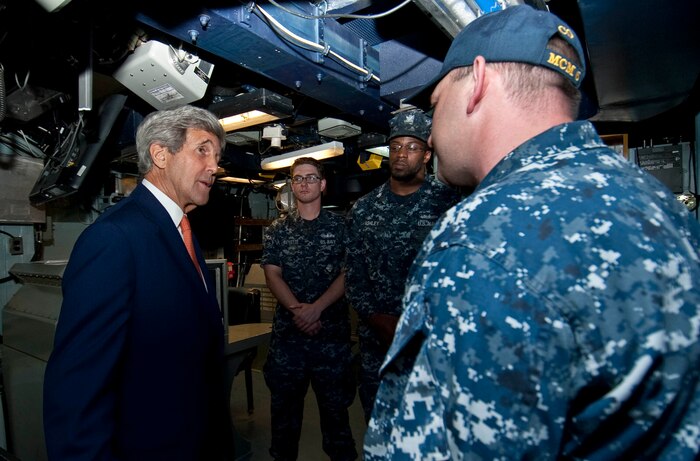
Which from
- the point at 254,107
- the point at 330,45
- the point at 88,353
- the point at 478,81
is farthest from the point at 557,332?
the point at 254,107

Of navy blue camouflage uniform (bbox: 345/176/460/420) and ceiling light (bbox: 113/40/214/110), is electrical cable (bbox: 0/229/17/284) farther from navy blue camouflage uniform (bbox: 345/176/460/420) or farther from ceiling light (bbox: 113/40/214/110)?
navy blue camouflage uniform (bbox: 345/176/460/420)

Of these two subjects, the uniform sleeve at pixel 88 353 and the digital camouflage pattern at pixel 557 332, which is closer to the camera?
the digital camouflage pattern at pixel 557 332

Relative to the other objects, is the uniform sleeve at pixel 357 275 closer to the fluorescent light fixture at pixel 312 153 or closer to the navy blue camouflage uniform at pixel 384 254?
the navy blue camouflage uniform at pixel 384 254

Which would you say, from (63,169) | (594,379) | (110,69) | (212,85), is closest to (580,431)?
(594,379)

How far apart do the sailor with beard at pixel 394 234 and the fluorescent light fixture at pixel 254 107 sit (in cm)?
93

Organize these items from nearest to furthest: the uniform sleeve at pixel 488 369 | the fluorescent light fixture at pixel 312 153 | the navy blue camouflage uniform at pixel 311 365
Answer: the uniform sleeve at pixel 488 369 → the navy blue camouflage uniform at pixel 311 365 → the fluorescent light fixture at pixel 312 153

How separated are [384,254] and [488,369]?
6.52 ft

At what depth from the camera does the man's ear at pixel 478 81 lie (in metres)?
0.74

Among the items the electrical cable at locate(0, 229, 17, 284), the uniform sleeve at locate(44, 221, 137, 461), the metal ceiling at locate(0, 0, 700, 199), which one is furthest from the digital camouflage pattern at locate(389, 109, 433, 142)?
the electrical cable at locate(0, 229, 17, 284)

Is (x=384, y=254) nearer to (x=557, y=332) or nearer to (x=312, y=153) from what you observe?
(x=557, y=332)

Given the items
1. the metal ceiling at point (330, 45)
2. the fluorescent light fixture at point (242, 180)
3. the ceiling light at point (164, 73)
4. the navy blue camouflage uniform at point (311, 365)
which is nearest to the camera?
the metal ceiling at point (330, 45)

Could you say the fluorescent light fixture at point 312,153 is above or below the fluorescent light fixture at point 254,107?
below

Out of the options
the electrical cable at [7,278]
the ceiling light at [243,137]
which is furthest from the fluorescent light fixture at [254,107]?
the electrical cable at [7,278]

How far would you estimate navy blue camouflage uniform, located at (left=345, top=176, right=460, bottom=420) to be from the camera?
240 cm
